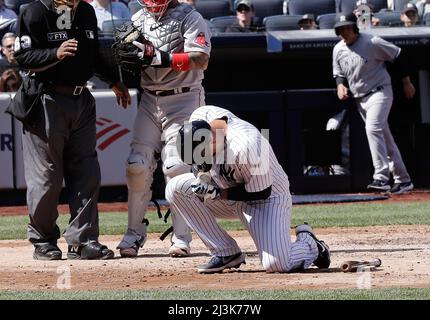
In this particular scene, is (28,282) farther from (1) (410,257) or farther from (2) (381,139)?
(2) (381,139)

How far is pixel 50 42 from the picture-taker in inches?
278

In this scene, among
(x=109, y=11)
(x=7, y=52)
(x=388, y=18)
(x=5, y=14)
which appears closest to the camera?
(x=7, y=52)

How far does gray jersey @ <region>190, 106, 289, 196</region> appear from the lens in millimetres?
5969

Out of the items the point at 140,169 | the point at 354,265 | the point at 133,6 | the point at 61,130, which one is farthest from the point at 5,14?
the point at 354,265

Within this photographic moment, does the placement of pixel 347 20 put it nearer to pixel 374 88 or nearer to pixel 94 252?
pixel 374 88

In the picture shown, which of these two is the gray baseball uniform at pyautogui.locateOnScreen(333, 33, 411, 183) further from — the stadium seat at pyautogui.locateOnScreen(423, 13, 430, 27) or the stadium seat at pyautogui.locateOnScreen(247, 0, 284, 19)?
the stadium seat at pyautogui.locateOnScreen(247, 0, 284, 19)

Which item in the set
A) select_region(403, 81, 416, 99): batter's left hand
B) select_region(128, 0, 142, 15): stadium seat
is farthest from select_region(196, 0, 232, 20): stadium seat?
select_region(403, 81, 416, 99): batter's left hand

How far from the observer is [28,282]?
6023mm

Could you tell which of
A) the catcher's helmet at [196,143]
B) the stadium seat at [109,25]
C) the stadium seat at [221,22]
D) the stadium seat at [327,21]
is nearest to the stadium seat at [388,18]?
the stadium seat at [327,21]

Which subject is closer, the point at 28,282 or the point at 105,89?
the point at 28,282

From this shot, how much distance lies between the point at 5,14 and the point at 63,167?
248 inches
